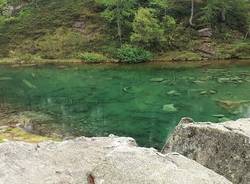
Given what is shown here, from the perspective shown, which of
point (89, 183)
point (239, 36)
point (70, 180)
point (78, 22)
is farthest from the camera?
point (78, 22)

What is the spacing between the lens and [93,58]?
73.3 m

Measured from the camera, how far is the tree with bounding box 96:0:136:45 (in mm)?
77688

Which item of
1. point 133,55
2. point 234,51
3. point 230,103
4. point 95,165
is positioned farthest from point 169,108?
point 234,51

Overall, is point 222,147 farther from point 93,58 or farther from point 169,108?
point 93,58

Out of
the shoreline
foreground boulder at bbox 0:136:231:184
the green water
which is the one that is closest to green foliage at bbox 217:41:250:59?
the shoreline

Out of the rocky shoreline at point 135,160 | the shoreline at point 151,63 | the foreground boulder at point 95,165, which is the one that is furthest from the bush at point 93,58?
the foreground boulder at point 95,165

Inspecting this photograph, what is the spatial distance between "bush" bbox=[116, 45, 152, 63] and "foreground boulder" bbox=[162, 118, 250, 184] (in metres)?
56.3

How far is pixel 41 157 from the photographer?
13.4 m

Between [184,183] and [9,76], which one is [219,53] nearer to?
[9,76]

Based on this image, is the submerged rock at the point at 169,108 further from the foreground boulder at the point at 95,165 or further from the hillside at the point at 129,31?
the hillside at the point at 129,31

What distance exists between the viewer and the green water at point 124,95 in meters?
37.5

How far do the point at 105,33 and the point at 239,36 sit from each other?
23018 millimetres

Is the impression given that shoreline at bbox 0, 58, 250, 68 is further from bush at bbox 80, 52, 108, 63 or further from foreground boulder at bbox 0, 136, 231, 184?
foreground boulder at bbox 0, 136, 231, 184

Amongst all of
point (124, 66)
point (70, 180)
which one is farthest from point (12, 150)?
point (124, 66)
